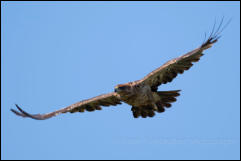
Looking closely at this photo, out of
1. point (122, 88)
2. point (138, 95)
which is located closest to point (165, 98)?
point (138, 95)

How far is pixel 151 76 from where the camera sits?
586 inches

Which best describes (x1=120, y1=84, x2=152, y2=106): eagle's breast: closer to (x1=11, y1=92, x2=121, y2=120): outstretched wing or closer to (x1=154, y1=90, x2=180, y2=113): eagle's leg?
(x1=154, y1=90, x2=180, y2=113): eagle's leg

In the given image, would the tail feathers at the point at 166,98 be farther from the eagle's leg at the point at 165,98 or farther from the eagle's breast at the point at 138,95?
the eagle's breast at the point at 138,95

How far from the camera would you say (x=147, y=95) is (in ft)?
49.6

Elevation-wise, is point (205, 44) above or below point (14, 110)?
above

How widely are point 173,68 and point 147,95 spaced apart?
37.4 inches

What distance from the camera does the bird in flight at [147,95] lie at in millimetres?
14617

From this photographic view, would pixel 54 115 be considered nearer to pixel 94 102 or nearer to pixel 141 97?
pixel 94 102

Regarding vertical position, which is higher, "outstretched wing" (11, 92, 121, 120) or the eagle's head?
"outstretched wing" (11, 92, 121, 120)

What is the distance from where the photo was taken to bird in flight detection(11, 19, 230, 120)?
14617 millimetres

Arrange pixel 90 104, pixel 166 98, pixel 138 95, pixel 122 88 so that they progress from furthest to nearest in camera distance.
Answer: pixel 90 104, pixel 166 98, pixel 138 95, pixel 122 88

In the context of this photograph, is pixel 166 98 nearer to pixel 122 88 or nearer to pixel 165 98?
pixel 165 98

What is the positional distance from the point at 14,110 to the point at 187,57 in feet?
15.3

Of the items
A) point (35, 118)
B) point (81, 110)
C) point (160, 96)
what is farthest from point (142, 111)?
point (35, 118)
